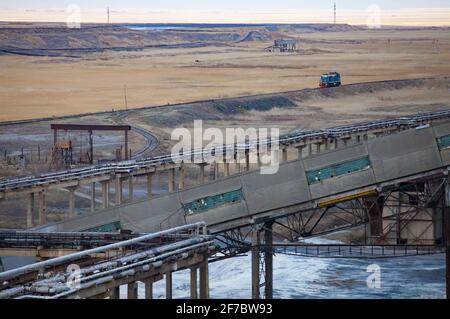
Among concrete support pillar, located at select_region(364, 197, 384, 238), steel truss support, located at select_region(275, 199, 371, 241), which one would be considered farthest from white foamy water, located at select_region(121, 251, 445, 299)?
concrete support pillar, located at select_region(364, 197, 384, 238)

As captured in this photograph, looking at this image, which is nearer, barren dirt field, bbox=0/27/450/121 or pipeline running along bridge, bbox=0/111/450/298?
pipeline running along bridge, bbox=0/111/450/298

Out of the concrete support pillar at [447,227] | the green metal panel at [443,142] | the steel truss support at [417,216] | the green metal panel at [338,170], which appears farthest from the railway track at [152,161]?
the concrete support pillar at [447,227]

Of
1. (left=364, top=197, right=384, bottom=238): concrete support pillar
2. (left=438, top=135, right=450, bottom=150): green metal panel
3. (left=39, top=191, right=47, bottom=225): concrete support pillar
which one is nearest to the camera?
(left=364, top=197, right=384, bottom=238): concrete support pillar

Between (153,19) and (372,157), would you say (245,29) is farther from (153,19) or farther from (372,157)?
(372,157)

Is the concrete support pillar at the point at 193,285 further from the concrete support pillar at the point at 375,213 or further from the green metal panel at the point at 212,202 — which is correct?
the concrete support pillar at the point at 375,213

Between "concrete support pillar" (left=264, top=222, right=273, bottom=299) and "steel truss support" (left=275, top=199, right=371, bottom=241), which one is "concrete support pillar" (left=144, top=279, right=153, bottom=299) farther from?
"steel truss support" (left=275, top=199, right=371, bottom=241)
